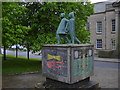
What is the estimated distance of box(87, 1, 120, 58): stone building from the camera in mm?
26781

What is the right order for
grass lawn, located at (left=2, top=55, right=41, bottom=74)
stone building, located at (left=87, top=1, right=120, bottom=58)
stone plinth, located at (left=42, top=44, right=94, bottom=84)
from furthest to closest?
stone building, located at (left=87, top=1, right=120, bottom=58), grass lawn, located at (left=2, top=55, right=41, bottom=74), stone plinth, located at (left=42, top=44, right=94, bottom=84)

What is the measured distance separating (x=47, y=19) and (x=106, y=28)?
19.0 m

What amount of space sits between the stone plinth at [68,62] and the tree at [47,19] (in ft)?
14.3

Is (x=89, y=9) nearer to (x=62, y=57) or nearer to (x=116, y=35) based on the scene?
(x=62, y=57)

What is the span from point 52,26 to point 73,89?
7.56 metres

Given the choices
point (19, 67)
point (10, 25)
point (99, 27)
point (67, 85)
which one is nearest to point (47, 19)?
point (10, 25)

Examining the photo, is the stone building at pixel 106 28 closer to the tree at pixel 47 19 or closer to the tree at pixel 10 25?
the tree at pixel 47 19

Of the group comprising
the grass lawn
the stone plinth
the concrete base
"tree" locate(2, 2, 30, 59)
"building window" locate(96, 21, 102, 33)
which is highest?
"building window" locate(96, 21, 102, 33)

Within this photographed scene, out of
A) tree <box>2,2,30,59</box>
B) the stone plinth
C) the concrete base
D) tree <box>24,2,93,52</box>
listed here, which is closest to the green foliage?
tree <box>2,2,30,59</box>

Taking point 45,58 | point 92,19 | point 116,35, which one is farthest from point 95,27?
point 45,58

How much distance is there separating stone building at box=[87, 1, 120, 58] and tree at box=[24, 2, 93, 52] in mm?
13671

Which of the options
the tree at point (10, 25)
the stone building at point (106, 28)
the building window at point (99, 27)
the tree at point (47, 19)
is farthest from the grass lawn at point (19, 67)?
the building window at point (99, 27)

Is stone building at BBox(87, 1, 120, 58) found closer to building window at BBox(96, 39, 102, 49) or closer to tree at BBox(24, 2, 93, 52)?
building window at BBox(96, 39, 102, 49)

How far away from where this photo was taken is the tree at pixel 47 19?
1294 cm
